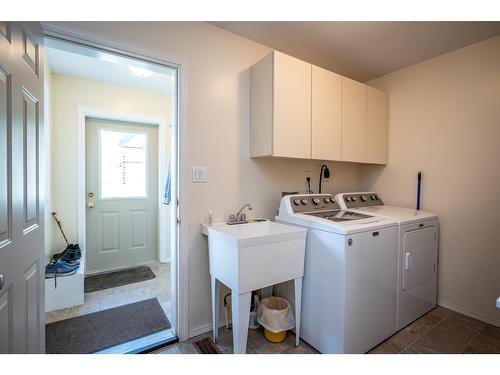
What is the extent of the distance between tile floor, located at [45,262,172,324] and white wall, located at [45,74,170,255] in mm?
804

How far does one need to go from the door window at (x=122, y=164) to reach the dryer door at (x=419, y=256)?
10.1 ft

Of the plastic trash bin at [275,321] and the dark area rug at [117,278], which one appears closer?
the plastic trash bin at [275,321]

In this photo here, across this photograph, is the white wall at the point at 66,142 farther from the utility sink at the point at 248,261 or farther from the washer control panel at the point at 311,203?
the washer control panel at the point at 311,203

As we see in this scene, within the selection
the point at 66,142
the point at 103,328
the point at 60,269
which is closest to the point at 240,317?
the point at 103,328

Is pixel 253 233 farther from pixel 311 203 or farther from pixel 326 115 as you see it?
pixel 326 115

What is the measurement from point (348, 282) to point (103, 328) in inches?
74.1

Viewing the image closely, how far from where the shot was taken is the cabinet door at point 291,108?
6.19ft

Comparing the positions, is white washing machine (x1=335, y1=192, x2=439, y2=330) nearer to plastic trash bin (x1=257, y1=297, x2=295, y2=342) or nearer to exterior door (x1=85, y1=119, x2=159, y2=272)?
plastic trash bin (x1=257, y1=297, x2=295, y2=342)

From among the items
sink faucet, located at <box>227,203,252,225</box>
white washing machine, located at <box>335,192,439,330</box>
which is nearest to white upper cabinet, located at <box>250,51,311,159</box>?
sink faucet, located at <box>227,203,252,225</box>

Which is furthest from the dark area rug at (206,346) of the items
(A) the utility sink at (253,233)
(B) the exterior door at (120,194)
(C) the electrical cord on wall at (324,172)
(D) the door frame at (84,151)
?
(B) the exterior door at (120,194)

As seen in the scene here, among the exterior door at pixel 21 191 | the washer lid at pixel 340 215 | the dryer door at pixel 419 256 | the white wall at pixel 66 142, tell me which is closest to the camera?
the exterior door at pixel 21 191

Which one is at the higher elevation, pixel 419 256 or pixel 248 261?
pixel 248 261

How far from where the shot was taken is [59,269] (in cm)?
235

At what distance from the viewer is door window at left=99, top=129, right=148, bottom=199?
320 cm
